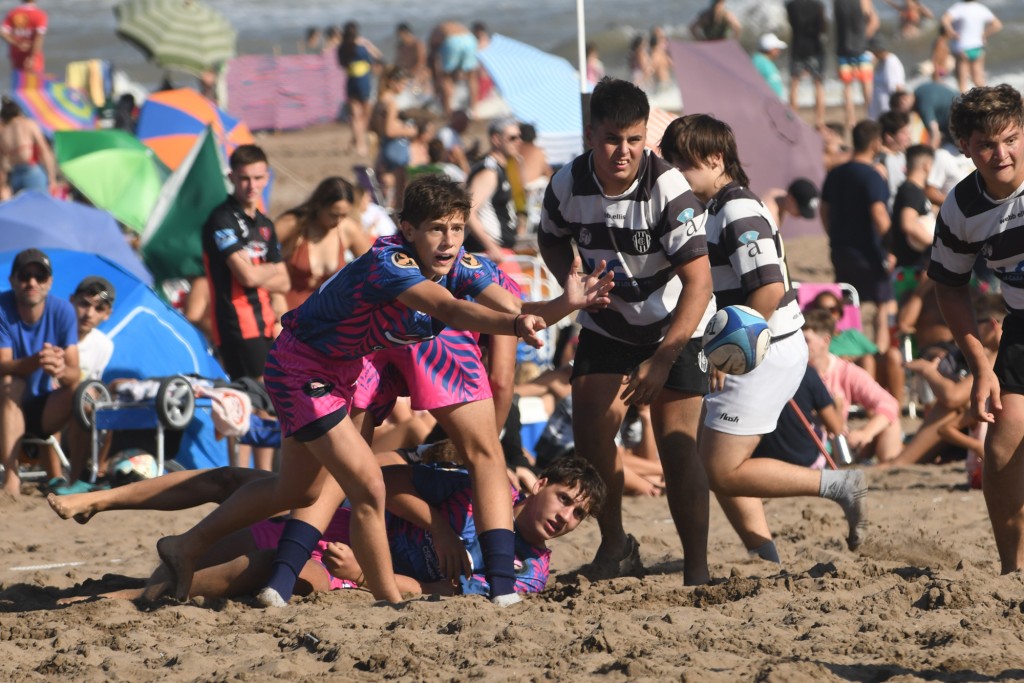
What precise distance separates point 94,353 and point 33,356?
51 cm

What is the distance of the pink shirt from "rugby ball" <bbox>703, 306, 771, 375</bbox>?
12.5 feet

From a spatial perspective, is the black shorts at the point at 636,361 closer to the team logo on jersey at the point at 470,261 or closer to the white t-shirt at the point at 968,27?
the team logo on jersey at the point at 470,261

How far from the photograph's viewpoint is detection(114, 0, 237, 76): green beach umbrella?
21.0m

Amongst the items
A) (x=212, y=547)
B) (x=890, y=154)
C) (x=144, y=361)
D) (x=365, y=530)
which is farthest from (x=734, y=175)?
(x=890, y=154)

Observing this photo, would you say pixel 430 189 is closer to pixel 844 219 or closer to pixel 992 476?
pixel 992 476

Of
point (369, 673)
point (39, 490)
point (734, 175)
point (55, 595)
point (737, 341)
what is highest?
point (734, 175)

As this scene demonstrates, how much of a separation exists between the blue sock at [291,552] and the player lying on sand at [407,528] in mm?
171

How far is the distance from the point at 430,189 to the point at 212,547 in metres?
1.72

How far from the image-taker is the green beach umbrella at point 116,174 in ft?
39.6

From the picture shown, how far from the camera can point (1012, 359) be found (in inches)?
198

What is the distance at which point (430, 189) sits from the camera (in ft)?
15.8

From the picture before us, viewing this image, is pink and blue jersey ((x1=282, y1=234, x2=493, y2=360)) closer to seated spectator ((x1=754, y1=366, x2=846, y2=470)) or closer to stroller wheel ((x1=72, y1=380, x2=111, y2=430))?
seated spectator ((x1=754, y1=366, x2=846, y2=470))

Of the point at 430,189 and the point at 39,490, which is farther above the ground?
the point at 430,189

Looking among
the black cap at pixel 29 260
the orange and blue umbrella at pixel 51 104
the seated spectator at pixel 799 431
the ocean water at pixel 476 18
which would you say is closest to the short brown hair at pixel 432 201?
the seated spectator at pixel 799 431
